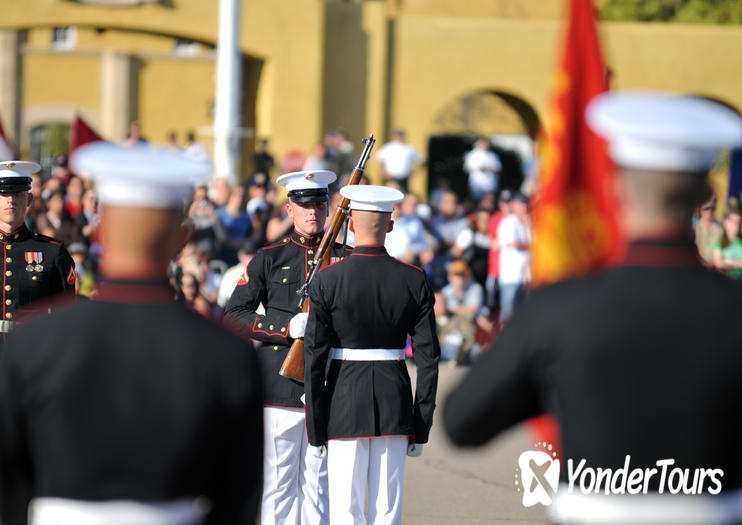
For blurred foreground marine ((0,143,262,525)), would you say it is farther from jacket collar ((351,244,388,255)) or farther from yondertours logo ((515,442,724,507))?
jacket collar ((351,244,388,255))

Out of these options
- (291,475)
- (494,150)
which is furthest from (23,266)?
(494,150)

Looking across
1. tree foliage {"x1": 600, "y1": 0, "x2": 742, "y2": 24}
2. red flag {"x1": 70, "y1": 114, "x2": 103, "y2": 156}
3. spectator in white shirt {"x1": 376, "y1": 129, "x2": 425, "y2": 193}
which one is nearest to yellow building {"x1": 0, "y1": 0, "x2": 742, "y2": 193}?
spectator in white shirt {"x1": 376, "y1": 129, "x2": 425, "y2": 193}

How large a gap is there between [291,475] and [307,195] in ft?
4.71

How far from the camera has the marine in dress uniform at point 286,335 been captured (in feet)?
20.7

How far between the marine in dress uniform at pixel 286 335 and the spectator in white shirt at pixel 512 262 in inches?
323

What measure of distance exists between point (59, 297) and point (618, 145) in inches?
182

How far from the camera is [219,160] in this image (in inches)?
795

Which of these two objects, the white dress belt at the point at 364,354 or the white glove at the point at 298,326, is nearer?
the white dress belt at the point at 364,354

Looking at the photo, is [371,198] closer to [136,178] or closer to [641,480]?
[136,178]

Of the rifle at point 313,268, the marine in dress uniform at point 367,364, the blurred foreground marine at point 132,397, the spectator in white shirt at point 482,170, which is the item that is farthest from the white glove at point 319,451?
the spectator in white shirt at point 482,170

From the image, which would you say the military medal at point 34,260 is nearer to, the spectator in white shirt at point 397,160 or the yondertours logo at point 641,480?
the yondertours logo at point 641,480

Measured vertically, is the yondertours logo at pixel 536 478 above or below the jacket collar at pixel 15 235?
below

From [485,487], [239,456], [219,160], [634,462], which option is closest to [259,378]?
[239,456]

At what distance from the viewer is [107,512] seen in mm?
2631
